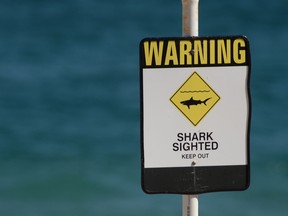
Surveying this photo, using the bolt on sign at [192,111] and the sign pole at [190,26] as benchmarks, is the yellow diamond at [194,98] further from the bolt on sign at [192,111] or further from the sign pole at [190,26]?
the sign pole at [190,26]

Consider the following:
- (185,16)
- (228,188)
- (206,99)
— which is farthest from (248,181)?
(185,16)

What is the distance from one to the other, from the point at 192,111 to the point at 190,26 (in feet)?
1.36

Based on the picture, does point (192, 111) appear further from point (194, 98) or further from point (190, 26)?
point (190, 26)

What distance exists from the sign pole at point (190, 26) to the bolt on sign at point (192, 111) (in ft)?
0.11

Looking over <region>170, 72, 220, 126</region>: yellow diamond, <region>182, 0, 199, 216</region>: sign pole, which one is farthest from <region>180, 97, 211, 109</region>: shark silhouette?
<region>182, 0, 199, 216</region>: sign pole

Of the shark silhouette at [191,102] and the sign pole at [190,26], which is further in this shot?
the shark silhouette at [191,102]

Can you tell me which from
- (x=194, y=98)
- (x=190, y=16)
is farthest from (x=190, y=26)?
(x=194, y=98)

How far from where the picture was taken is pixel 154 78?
438 centimetres

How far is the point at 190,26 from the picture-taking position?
431cm

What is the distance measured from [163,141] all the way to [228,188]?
403 mm

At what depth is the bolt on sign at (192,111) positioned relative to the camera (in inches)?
172

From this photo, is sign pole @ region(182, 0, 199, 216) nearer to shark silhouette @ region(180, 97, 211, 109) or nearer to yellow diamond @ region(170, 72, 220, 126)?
yellow diamond @ region(170, 72, 220, 126)

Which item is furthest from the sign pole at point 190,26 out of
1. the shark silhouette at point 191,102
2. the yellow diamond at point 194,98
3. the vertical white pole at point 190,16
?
the shark silhouette at point 191,102

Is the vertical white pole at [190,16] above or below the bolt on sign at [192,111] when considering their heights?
above
